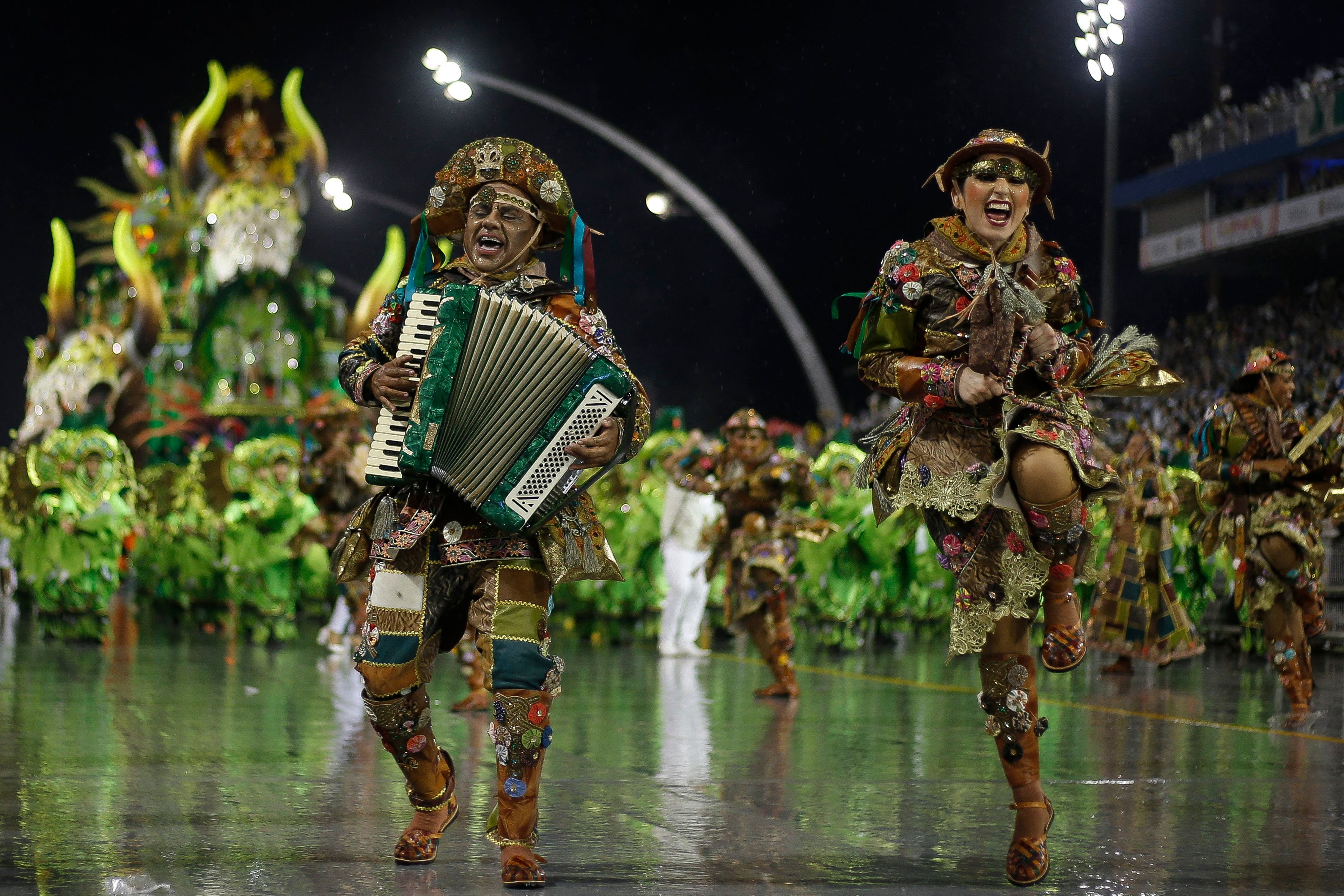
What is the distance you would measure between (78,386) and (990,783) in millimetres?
47826

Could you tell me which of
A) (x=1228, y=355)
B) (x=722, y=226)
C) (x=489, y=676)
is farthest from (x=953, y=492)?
(x=1228, y=355)

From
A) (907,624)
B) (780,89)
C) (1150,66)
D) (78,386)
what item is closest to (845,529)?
(907,624)

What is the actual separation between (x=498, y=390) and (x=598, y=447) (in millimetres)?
347

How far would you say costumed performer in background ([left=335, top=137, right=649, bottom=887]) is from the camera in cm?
500

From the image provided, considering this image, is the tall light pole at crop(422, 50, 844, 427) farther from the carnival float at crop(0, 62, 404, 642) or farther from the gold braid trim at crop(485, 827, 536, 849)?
the gold braid trim at crop(485, 827, 536, 849)

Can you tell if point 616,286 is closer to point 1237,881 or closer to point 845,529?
point 845,529

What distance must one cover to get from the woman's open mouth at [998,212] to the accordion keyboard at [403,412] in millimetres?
1783

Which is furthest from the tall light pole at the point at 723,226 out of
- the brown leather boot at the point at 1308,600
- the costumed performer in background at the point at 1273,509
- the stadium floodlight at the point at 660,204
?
the brown leather boot at the point at 1308,600

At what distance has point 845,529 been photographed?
17.0 metres

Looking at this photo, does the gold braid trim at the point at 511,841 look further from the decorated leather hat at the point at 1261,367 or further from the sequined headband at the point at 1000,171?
the decorated leather hat at the point at 1261,367

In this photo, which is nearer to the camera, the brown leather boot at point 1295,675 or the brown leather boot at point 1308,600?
the brown leather boot at point 1295,675

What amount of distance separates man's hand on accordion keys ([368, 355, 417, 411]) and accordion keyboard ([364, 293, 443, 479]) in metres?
0.01

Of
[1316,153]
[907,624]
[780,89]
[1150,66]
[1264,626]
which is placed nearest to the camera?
[1264,626]

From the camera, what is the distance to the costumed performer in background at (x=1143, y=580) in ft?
44.1
